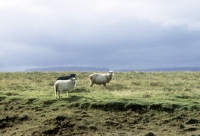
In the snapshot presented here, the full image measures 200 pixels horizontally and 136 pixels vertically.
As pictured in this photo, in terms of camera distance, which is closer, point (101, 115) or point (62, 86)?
point (101, 115)

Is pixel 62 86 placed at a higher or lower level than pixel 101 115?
higher

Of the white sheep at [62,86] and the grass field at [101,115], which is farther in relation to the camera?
the white sheep at [62,86]

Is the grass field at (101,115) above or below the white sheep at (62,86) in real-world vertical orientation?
below

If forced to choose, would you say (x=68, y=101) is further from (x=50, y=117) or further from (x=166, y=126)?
(x=166, y=126)

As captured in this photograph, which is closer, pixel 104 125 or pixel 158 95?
pixel 104 125

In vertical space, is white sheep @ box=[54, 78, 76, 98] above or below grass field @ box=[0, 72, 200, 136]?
above

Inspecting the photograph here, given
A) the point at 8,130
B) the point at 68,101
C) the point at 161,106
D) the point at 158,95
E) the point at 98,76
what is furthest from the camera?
the point at 98,76

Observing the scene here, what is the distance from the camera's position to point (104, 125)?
15.8m

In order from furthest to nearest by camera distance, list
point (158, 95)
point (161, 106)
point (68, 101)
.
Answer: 1. point (158, 95)
2. point (68, 101)
3. point (161, 106)

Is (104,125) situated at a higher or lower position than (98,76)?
lower

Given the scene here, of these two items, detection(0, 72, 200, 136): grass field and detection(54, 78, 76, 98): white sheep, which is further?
detection(54, 78, 76, 98): white sheep

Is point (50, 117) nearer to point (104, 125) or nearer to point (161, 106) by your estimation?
point (104, 125)

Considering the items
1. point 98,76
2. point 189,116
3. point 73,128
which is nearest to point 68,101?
point 73,128

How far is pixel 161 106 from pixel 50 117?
5801 mm
